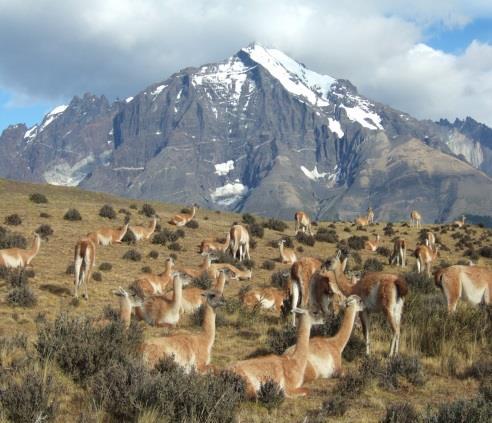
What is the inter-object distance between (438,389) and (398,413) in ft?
6.93

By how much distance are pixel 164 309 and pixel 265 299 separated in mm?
4134

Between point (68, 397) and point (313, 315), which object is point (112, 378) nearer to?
point (68, 397)

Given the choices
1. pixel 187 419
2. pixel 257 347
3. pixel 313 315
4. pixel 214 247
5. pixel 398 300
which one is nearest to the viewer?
pixel 187 419

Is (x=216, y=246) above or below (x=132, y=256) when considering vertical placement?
above

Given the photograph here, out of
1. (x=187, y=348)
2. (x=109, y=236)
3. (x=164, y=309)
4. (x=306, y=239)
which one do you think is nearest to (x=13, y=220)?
(x=109, y=236)

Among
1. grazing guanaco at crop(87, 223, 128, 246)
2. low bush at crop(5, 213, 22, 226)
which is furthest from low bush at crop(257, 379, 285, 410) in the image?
low bush at crop(5, 213, 22, 226)

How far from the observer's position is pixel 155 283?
16281 mm

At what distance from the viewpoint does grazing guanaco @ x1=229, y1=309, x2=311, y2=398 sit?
7668 millimetres

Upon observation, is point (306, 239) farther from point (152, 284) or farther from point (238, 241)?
point (152, 284)

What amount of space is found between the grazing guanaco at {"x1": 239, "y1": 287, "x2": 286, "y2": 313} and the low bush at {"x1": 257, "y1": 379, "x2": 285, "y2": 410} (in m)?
8.08

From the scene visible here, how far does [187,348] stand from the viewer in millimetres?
8617

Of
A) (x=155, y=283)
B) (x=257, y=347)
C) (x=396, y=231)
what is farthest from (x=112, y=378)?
(x=396, y=231)

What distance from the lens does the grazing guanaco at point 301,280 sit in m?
13.9

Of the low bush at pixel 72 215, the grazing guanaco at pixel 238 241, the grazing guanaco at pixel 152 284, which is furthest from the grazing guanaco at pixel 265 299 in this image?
the low bush at pixel 72 215
